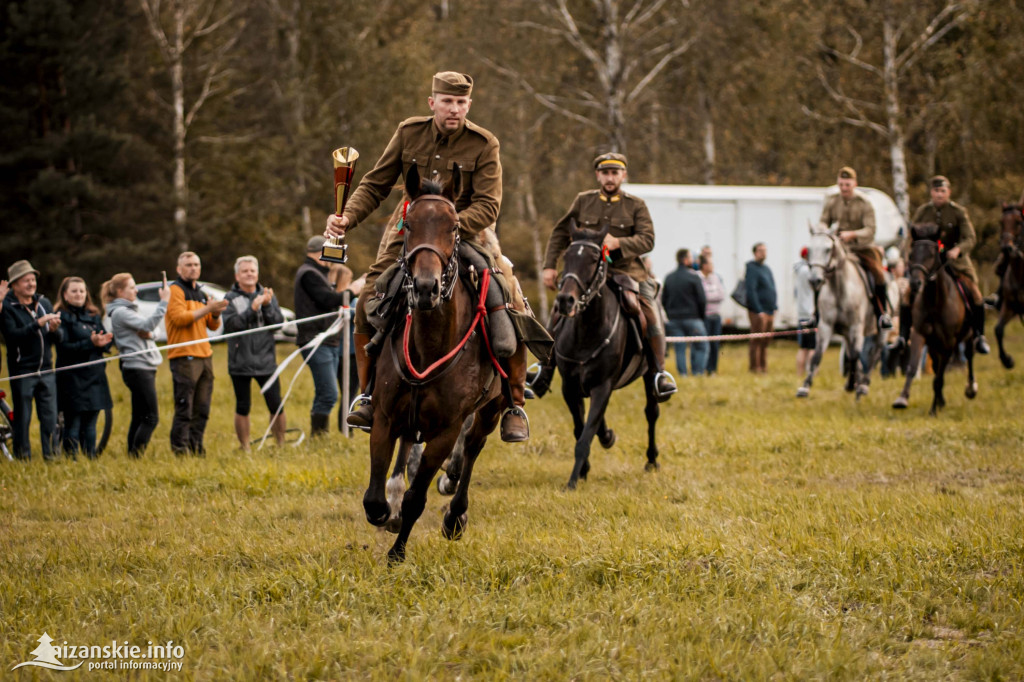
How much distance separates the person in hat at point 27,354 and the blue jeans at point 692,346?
1159 centimetres

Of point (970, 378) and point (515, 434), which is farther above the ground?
point (515, 434)

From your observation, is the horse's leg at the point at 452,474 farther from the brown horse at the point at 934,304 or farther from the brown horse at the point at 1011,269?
the brown horse at the point at 1011,269

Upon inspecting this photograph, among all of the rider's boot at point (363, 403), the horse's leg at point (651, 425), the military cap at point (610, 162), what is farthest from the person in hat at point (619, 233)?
the rider's boot at point (363, 403)

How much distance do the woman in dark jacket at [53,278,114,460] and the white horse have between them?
30.3ft

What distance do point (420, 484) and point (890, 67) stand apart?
2652 cm

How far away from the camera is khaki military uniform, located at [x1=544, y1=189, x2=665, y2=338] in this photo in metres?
10.3

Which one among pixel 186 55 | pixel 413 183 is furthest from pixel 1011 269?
pixel 186 55

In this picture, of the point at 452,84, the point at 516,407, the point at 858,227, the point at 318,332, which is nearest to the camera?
the point at 452,84

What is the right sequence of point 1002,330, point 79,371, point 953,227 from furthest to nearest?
point 1002,330
point 953,227
point 79,371

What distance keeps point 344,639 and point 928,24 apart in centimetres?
3079

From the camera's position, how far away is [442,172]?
7117mm

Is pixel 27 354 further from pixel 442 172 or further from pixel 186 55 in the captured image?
pixel 186 55

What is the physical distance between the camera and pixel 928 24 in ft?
102

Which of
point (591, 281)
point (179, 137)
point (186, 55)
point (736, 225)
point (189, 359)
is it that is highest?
point (186, 55)
